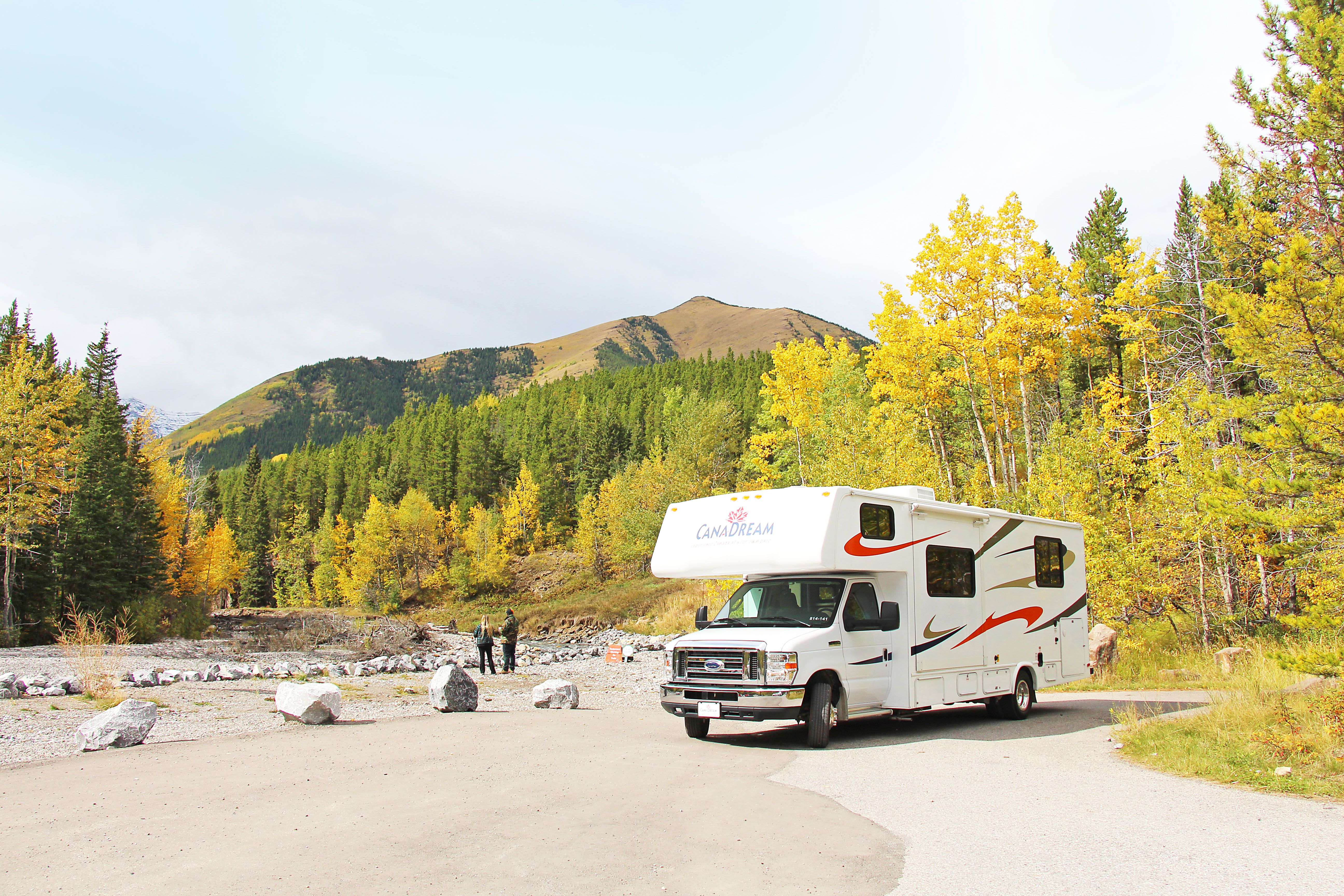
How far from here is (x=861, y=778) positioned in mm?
8867

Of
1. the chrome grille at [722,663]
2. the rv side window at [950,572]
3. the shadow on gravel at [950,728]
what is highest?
the rv side window at [950,572]

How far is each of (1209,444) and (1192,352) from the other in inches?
114

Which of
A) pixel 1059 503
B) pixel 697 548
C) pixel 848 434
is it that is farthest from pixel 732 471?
pixel 697 548

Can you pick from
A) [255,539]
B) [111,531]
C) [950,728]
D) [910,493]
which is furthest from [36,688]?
[255,539]

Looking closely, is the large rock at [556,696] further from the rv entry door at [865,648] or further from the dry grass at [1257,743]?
the dry grass at [1257,743]

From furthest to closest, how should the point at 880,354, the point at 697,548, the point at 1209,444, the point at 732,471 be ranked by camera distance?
1. the point at 732,471
2. the point at 880,354
3. the point at 1209,444
4. the point at 697,548

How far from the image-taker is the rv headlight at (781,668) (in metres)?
10.5

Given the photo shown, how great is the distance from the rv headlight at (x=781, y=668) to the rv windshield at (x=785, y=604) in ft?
2.67

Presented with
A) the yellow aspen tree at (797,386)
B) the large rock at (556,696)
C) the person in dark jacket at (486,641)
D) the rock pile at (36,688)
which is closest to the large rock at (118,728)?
the rock pile at (36,688)

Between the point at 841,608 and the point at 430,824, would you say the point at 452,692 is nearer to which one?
the point at 841,608

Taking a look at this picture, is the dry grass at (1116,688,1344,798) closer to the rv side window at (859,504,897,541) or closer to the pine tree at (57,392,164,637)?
the rv side window at (859,504,897,541)

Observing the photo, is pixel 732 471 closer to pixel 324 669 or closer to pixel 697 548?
pixel 324 669

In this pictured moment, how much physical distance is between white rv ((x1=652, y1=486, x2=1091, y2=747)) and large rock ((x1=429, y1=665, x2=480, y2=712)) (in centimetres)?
503

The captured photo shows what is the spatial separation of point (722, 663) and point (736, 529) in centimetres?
200
